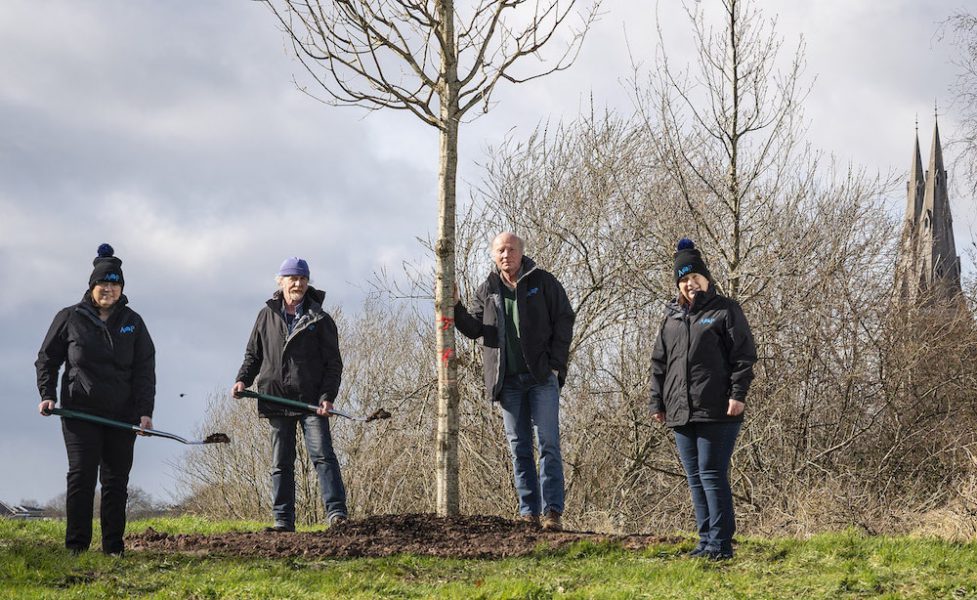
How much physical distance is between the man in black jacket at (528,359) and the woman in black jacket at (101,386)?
2522 mm

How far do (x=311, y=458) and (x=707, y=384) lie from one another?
3.35 m

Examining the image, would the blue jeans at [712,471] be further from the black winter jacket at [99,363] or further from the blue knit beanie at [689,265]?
the black winter jacket at [99,363]

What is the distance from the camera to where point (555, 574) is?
6.27 metres

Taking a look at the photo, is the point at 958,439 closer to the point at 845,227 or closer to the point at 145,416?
the point at 845,227

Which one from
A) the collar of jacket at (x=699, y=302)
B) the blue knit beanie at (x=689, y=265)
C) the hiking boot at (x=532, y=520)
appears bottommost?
the hiking boot at (x=532, y=520)

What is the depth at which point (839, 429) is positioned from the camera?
50.5 ft

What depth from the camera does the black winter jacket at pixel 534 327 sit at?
7543mm

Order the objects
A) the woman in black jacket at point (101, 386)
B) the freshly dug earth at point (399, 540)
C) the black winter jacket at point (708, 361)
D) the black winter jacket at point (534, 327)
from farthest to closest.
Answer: the black winter jacket at point (534, 327), the woman in black jacket at point (101, 386), the freshly dug earth at point (399, 540), the black winter jacket at point (708, 361)

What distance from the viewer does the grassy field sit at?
5.78 meters

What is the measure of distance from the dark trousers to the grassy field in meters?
0.18

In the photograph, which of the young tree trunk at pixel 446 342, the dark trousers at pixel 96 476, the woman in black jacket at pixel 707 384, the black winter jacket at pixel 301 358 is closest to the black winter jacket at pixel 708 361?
the woman in black jacket at pixel 707 384

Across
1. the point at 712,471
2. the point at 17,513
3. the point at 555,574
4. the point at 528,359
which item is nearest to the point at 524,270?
the point at 528,359

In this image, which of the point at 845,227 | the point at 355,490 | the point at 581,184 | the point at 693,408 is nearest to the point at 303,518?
the point at 355,490

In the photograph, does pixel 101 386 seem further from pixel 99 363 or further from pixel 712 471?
pixel 712 471
